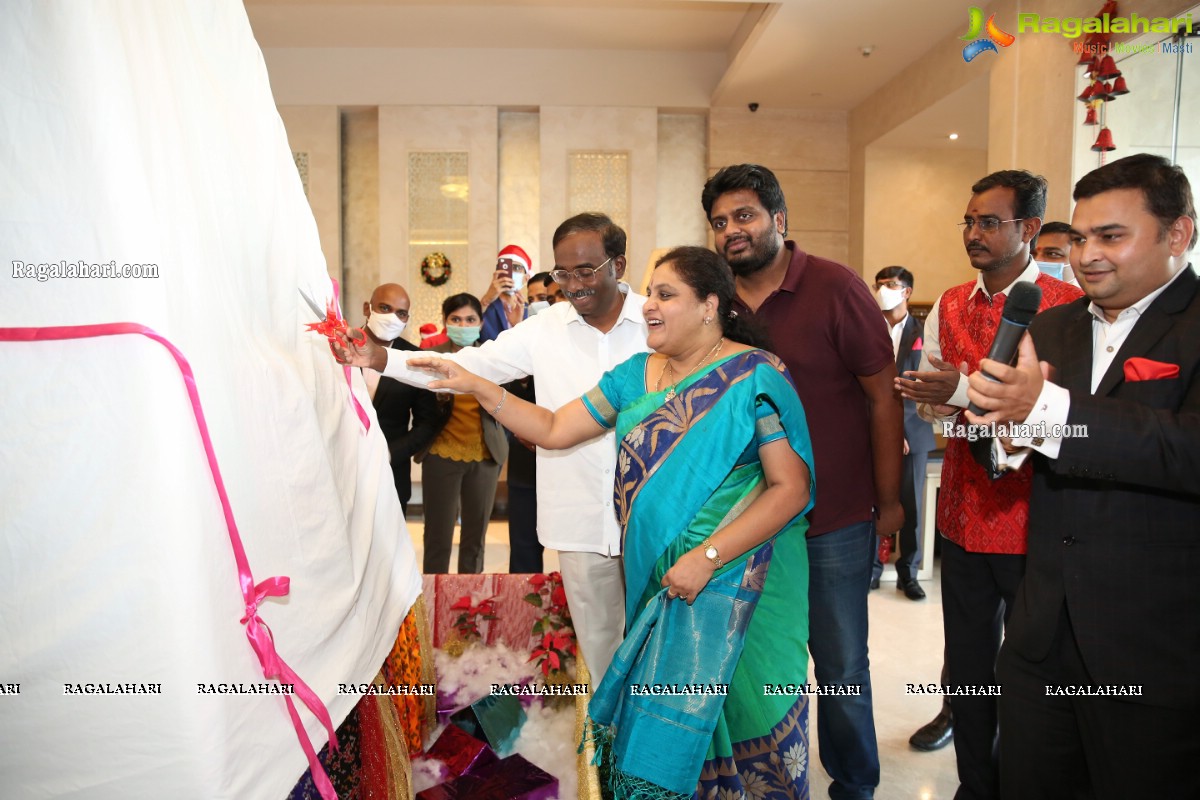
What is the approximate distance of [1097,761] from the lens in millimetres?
1536

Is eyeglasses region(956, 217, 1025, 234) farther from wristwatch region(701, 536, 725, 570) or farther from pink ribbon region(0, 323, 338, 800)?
pink ribbon region(0, 323, 338, 800)

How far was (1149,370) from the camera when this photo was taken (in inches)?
54.4

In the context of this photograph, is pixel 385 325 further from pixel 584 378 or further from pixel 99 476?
pixel 99 476

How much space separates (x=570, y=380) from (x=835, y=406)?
765mm

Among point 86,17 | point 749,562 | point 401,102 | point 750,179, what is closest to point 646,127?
point 401,102

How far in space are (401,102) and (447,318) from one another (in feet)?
16.0

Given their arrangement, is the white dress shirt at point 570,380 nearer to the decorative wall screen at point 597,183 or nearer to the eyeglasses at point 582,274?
the eyeglasses at point 582,274

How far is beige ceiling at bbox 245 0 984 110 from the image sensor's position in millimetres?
5980

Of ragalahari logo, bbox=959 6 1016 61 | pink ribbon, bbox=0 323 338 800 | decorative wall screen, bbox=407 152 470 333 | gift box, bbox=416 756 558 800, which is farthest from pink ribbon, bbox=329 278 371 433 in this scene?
decorative wall screen, bbox=407 152 470 333

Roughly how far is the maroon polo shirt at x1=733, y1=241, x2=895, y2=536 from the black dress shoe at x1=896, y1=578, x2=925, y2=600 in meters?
2.42

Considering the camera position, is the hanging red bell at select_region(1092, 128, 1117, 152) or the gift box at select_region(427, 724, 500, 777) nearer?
the gift box at select_region(427, 724, 500, 777)

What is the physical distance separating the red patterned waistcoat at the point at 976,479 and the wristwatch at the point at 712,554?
2.45 feet

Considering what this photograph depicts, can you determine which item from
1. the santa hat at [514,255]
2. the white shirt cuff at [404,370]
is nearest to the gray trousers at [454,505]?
the santa hat at [514,255]

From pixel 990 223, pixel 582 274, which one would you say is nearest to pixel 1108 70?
pixel 990 223
